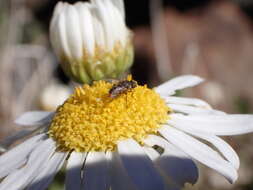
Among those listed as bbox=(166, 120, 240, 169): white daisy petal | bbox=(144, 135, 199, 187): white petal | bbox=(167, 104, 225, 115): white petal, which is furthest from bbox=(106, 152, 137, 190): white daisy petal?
bbox=(167, 104, 225, 115): white petal

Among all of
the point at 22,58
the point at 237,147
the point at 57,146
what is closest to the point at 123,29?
the point at 57,146

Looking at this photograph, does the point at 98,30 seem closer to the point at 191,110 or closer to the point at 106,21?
the point at 106,21

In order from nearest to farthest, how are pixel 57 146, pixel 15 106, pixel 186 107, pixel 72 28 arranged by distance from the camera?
pixel 57 146 → pixel 186 107 → pixel 72 28 → pixel 15 106

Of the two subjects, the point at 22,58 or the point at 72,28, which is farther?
the point at 22,58

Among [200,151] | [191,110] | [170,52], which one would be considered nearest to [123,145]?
[200,151]

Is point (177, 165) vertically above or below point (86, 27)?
Result: below

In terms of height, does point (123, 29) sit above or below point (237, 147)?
above

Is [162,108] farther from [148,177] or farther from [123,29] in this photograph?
[123,29]
